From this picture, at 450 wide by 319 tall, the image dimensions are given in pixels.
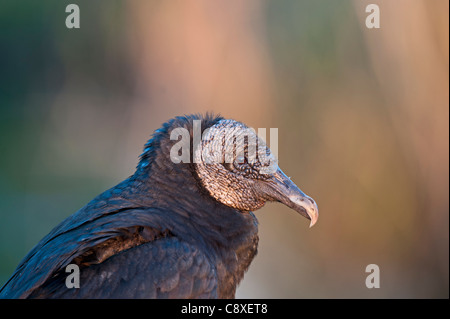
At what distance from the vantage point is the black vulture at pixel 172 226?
6.60 ft

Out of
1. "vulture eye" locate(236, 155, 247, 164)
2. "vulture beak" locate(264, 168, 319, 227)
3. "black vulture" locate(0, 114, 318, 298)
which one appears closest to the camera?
"black vulture" locate(0, 114, 318, 298)

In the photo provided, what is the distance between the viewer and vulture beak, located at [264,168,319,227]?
2.38m

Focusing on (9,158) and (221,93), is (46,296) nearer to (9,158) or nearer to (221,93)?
(221,93)

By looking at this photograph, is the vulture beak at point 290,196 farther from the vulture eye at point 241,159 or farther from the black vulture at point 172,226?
the vulture eye at point 241,159

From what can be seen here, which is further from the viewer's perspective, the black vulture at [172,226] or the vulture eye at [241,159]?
the vulture eye at [241,159]

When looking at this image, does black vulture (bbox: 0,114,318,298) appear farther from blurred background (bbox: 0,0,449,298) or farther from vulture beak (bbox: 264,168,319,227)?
blurred background (bbox: 0,0,449,298)

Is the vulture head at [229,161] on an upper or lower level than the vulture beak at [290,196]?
upper

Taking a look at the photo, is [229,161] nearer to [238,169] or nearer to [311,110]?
[238,169]

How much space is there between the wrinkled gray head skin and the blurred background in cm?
366

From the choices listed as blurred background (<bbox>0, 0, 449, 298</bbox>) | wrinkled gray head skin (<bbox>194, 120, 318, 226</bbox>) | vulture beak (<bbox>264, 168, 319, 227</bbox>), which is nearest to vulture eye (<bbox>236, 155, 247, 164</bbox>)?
wrinkled gray head skin (<bbox>194, 120, 318, 226</bbox>)

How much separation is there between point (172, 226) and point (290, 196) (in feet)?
1.94

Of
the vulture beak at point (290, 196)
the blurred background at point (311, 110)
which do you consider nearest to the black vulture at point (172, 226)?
the vulture beak at point (290, 196)

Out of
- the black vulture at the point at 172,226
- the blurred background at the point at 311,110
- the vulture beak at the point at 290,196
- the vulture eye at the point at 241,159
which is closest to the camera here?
the black vulture at the point at 172,226

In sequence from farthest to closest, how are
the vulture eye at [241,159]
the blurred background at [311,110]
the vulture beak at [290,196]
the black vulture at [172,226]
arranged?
the blurred background at [311,110], the vulture eye at [241,159], the vulture beak at [290,196], the black vulture at [172,226]
